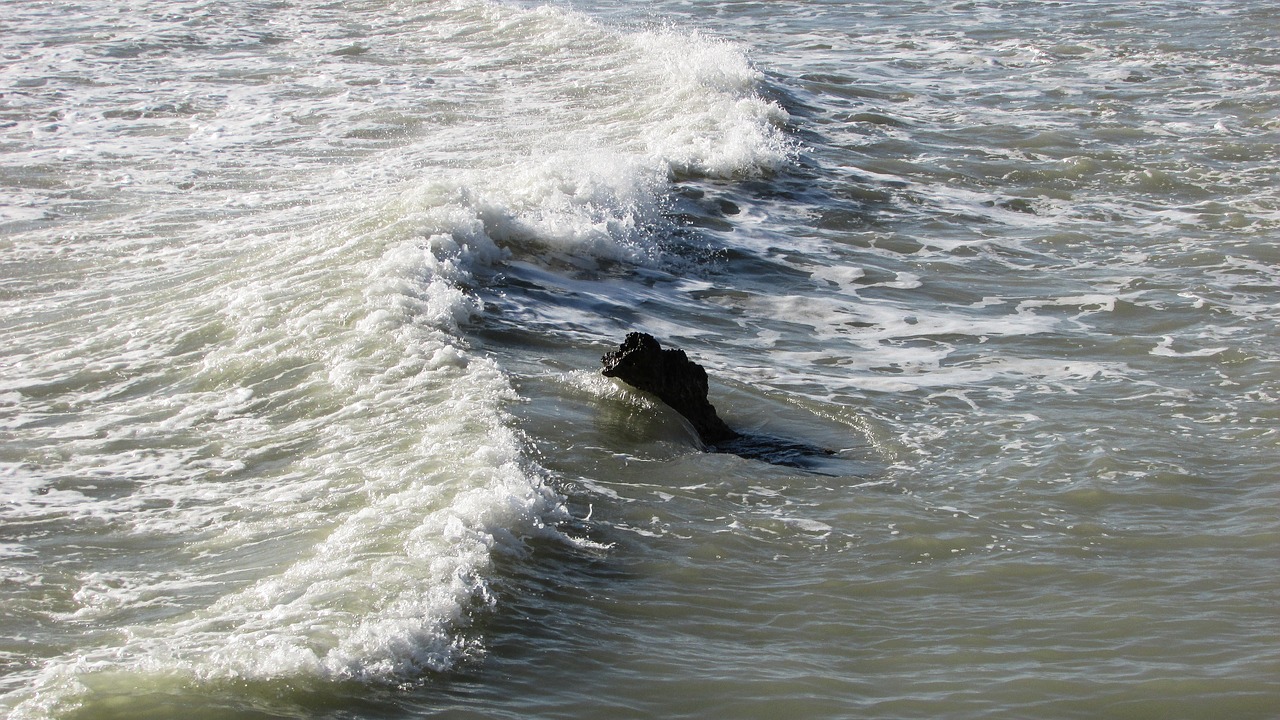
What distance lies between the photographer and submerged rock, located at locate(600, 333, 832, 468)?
6891mm

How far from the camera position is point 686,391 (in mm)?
6945

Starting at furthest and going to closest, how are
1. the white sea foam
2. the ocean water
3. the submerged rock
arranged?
the submerged rock, the white sea foam, the ocean water

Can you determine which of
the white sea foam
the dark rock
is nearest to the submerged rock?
the dark rock

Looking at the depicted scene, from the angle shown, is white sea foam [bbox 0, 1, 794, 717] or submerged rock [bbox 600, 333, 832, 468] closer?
white sea foam [bbox 0, 1, 794, 717]

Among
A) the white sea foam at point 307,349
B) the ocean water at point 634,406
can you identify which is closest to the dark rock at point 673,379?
the ocean water at point 634,406

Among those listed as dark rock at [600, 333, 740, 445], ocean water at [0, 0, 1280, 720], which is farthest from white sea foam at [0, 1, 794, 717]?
dark rock at [600, 333, 740, 445]

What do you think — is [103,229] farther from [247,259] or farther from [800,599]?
[800,599]

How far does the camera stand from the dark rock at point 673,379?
6.91 metres

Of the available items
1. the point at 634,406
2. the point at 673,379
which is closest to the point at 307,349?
the point at 634,406

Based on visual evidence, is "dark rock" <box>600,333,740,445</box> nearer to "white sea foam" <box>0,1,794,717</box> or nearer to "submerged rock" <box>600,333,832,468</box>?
"submerged rock" <box>600,333,832,468</box>

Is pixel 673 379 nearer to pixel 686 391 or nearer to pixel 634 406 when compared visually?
pixel 686 391

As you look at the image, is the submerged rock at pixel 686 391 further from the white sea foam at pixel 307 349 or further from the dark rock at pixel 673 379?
the white sea foam at pixel 307 349

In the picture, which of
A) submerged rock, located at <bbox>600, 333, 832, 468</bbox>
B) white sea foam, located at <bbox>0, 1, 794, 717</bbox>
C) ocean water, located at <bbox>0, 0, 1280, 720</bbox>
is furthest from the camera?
submerged rock, located at <bbox>600, 333, 832, 468</bbox>

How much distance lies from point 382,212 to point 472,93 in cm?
772
